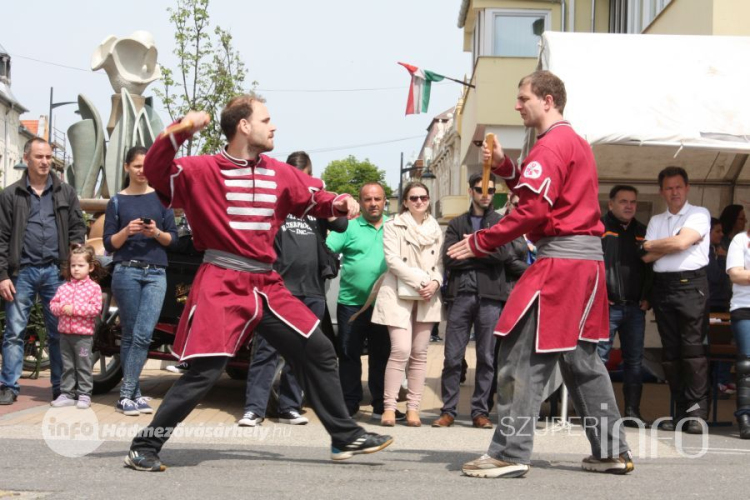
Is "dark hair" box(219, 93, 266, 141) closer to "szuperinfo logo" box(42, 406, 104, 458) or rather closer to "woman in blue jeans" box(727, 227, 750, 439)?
"szuperinfo logo" box(42, 406, 104, 458)

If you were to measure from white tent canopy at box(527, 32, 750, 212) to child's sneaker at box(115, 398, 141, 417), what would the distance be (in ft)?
13.0

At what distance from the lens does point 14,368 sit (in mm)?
9320

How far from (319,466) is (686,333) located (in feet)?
11.8

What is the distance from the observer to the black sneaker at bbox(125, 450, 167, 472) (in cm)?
605

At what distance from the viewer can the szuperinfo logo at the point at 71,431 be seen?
22.3 ft

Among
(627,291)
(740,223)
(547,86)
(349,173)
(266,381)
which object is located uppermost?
(349,173)

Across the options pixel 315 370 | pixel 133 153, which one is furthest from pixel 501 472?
pixel 133 153

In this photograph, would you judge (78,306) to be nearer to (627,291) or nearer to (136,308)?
(136,308)

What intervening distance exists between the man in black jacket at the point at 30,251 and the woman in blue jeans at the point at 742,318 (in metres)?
5.27

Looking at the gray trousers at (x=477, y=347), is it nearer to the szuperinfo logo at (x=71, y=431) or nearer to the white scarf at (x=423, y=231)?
the white scarf at (x=423, y=231)

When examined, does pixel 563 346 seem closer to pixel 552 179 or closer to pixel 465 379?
pixel 552 179

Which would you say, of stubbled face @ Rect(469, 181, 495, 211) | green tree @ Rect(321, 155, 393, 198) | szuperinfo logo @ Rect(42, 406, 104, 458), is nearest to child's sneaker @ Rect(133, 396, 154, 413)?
szuperinfo logo @ Rect(42, 406, 104, 458)

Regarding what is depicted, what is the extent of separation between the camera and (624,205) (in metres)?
9.10

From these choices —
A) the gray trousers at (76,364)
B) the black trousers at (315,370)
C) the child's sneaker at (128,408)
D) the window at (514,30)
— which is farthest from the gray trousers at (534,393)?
the window at (514,30)
